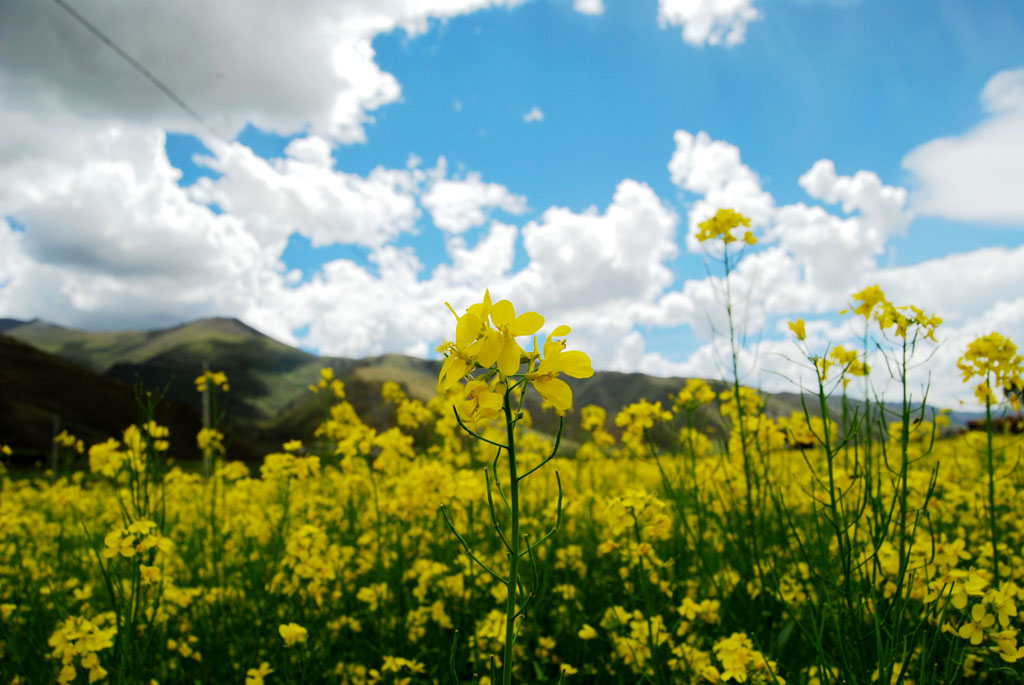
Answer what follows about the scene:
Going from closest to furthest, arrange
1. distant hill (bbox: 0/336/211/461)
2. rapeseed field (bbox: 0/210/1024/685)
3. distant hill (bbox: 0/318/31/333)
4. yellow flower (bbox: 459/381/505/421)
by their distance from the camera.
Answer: yellow flower (bbox: 459/381/505/421)
rapeseed field (bbox: 0/210/1024/685)
distant hill (bbox: 0/336/211/461)
distant hill (bbox: 0/318/31/333)

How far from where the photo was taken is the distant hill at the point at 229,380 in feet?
22.7

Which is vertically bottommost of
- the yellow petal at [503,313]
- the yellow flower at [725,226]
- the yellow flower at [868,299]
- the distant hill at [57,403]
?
the distant hill at [57,403]

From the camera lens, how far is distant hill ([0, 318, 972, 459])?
6.93 metres

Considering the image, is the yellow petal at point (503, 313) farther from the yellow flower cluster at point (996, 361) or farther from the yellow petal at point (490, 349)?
the yellow flower cluster at point (996, 361)

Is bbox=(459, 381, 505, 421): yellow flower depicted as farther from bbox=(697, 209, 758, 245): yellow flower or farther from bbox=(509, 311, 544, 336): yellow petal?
bbox=(697, 209, 758, 245): yellow flower

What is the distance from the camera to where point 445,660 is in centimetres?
276

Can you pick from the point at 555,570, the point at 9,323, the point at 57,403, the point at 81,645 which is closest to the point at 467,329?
the point at 81,645

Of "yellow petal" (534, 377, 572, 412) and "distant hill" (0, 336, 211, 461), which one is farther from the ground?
A: "yellow petal" (534, 377, 572, 412)

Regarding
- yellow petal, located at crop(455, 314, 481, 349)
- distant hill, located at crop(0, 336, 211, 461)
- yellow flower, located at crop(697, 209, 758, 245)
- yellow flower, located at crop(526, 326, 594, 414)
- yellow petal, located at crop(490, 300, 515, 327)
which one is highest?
yellow flower, located at crop(697, 209, 758, 245)

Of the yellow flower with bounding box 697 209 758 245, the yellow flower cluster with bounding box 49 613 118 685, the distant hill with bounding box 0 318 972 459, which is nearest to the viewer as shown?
the yellow flower cluster with bounding box 49 613 118 685

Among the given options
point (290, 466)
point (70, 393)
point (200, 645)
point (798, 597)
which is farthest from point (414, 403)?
point (70, 393)

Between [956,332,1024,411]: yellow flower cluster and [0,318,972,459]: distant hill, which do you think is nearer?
[956,332,1024,411]: yellow flower cluster

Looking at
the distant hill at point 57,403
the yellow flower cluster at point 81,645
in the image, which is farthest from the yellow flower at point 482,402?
the distant hill at point 57,403

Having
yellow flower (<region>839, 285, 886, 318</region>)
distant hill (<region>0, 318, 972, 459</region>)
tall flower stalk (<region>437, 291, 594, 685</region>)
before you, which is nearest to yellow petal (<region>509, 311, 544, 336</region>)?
tall flower stalk (<region>437, 291, 594, 685</region>)
